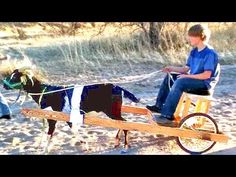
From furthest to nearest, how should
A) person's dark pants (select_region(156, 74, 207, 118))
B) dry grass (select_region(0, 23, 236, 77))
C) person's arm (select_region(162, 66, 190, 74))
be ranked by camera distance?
dry grass (select_region(0, 23, 236, 77)) → person's arm (select_region(162, 66, 190, 74)) → person's dark pants (select_region(156, 74, 207, 118))

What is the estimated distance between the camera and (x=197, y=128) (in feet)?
14.8

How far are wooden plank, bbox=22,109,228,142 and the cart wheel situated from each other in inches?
2.2

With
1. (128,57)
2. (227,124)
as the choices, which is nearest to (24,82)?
(128,57)

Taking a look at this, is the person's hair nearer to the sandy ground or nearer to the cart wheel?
the sandy ground

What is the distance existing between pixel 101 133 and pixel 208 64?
1.10 meters

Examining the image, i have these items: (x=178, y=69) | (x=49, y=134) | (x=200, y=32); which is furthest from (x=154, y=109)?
(x=49, y=134)

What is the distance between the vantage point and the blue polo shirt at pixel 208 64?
441 centimetres

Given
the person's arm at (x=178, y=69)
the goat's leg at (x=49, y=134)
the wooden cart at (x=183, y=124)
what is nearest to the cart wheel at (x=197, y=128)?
the wooden cart at (x=183, y=124)

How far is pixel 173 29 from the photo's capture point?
4.94m

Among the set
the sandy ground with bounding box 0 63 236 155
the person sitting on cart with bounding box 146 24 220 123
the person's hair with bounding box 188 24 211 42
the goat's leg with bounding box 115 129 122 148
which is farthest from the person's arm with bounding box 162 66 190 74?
the goat's leg with bounding box 115 129 122 148

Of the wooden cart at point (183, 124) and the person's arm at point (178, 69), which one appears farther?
the person's arm at point (178, 69)

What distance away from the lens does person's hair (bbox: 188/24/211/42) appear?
14.7ft

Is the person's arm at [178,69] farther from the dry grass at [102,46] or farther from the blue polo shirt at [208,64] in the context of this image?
the dry grass at [102,46]

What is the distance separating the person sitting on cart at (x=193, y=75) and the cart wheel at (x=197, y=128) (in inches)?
5.6
